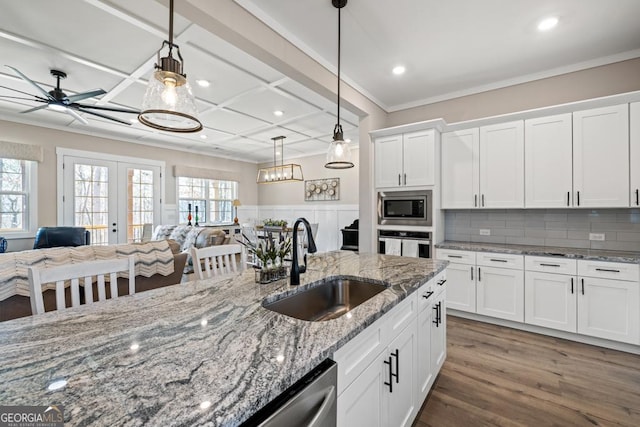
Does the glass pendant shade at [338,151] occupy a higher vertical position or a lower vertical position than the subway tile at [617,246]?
higher

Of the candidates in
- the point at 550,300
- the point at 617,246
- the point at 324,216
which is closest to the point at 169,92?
the point at 550,300

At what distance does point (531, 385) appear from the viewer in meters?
2.12

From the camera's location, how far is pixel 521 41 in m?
2.63

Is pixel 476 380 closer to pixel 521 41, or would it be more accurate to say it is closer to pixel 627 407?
pixel 627 407

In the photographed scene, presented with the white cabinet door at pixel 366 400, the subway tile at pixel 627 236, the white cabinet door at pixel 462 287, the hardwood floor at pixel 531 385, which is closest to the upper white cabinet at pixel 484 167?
the white cabinet door at pixel 462 287

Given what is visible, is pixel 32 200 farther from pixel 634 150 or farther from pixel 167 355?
pixel 634 150

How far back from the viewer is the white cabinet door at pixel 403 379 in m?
1.36

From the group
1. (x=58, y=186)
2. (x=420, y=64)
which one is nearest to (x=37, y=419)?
(x=420, y=64)

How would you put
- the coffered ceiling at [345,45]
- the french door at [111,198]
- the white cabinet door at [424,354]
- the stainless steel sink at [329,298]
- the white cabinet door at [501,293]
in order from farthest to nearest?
the french door at [111,198]
the white cabinet door at [501,293]
the coffered ceiling at [345,45]
the white cabinet door at [424,354]
the stainless steel sink at [329,298]

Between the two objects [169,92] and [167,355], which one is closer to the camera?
[167,355]

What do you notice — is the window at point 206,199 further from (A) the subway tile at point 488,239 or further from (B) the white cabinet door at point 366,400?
(B) the white cabinet door at point 366,400

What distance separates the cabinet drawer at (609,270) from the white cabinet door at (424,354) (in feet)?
6.36

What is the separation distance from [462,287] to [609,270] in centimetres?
127

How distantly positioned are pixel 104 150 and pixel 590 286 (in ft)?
25.3
